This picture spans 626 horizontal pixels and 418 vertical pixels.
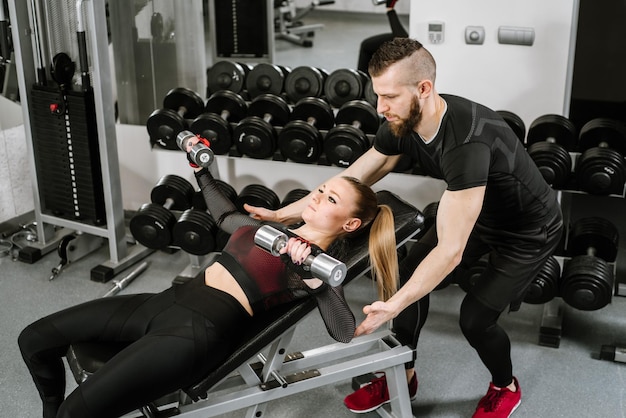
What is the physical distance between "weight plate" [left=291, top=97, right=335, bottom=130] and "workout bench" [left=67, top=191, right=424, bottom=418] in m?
1.04

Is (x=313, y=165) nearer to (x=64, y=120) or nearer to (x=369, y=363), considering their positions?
(x=64, y=120)

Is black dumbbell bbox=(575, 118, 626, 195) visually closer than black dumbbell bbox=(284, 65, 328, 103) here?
Yes

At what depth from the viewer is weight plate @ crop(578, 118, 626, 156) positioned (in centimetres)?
307

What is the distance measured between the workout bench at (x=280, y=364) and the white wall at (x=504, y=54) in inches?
49.8

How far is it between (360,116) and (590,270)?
1.19 m

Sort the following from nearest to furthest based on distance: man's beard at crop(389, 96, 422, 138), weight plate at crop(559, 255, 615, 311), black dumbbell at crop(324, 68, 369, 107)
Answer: man's beard at crop(389, 96, 422, 138)
weight plate at crop(559, 255, 615, 311)
black dumbbell at crop(324, 68, 369, 107)

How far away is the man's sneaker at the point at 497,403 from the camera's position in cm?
261

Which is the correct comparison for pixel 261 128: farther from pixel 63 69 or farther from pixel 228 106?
pixel 63 69

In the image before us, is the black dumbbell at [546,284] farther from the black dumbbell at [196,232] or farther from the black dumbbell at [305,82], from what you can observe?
the black dumbbell at [305,82]

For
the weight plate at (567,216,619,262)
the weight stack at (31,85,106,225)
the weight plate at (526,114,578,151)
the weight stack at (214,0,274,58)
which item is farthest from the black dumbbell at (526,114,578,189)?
the weight stack at (214,0,274,58)

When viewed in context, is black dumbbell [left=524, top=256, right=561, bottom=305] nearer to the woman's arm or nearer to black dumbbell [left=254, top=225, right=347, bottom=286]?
the woman's arm

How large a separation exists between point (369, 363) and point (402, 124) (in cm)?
76

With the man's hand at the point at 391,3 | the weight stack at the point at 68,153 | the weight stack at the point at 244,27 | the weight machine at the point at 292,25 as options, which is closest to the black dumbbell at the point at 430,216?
the man's hand at the point at 391,3

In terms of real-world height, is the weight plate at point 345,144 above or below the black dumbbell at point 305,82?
below
